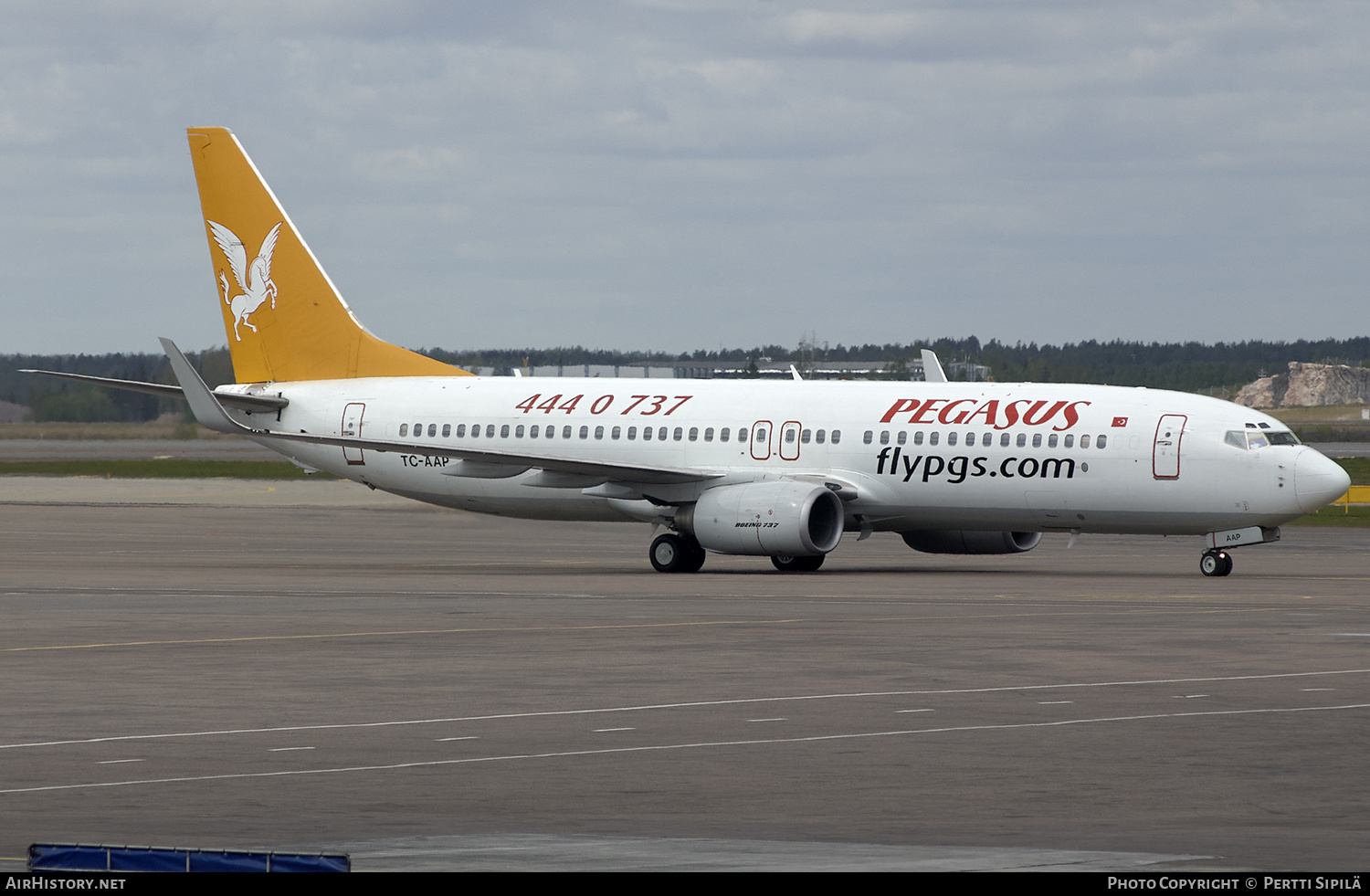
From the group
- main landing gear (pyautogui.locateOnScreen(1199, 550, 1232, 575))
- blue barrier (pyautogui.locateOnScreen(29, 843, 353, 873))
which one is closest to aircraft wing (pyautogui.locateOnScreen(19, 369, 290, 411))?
main landing gear (pyautogui.locateOnScreen(1199, 550, 1232, 575))

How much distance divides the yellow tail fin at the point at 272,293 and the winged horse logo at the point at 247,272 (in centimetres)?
2

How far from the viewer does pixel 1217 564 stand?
128ft

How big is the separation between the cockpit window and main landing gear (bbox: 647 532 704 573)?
1080 centimetres

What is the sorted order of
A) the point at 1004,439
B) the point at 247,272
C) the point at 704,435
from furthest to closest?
the point at 247,272, the point at 704,435, the point at 1004,439

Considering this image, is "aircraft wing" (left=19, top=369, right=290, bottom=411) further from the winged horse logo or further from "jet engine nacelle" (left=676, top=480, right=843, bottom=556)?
"jet engine nacelle" (left=676, top=480, right=843, bottom=556)

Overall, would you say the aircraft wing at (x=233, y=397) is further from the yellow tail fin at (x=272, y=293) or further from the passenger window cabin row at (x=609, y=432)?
the passenger window cabin row at (x=609, y=432)

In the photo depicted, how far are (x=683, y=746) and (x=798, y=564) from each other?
25375 mm

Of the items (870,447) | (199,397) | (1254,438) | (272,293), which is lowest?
(1254,438)

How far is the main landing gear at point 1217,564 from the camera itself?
39.0 m

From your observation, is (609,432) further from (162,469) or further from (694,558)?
(162,469)

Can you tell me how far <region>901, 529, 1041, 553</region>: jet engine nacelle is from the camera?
1688 inches

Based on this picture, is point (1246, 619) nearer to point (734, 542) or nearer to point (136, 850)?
point (734, 542)

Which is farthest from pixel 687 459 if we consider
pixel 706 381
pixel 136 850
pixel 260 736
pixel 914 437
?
pixel 136 850

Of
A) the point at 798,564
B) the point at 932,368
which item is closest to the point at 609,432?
the point at 798,564
